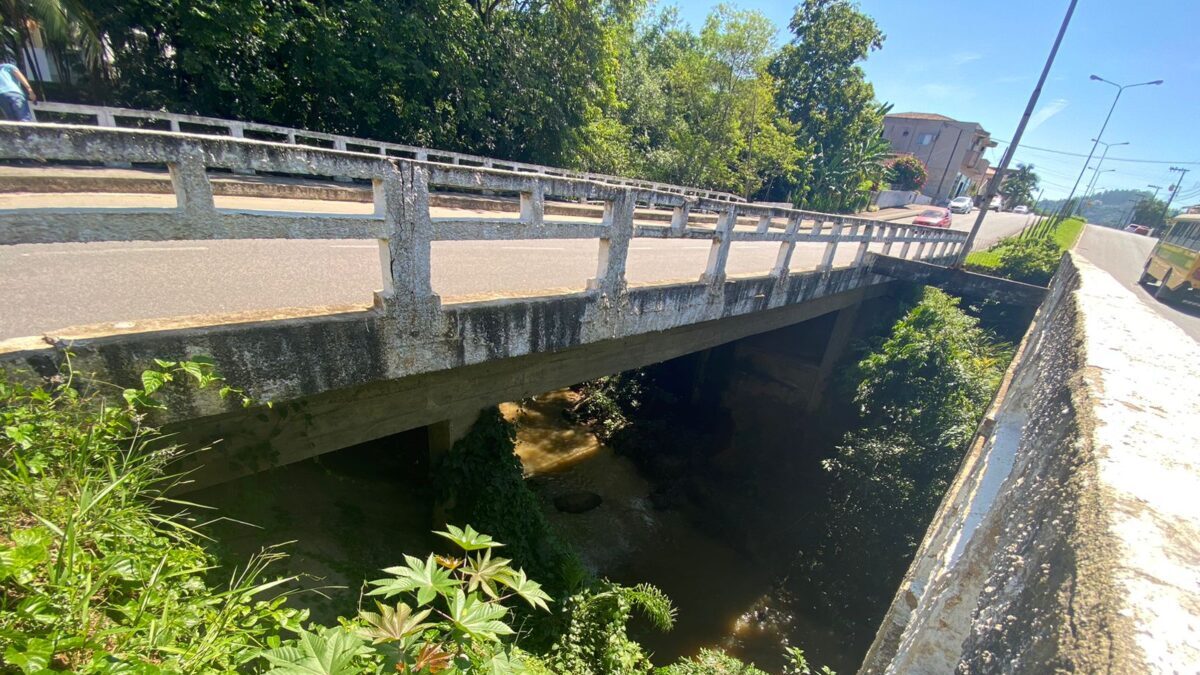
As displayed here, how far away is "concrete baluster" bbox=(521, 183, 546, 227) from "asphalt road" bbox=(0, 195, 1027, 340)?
2.25 ft

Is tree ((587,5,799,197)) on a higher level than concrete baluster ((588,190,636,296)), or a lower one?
higher

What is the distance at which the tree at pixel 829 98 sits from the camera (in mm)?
28828

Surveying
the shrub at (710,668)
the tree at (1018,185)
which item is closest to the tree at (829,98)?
the shrub at (710,668)

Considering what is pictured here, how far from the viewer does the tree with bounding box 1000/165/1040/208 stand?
64.5 m

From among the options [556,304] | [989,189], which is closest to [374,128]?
[556,304]

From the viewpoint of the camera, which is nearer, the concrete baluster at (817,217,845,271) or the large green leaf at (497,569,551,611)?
the large green leaf at (497,569,551,611)

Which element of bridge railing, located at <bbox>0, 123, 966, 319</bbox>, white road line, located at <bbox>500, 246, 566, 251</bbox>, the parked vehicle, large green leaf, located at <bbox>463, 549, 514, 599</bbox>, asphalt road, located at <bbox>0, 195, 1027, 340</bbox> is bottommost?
large green leaf, located at <bbox>463, 549, 514, 599</bbox>

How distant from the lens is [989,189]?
12727 millimetres

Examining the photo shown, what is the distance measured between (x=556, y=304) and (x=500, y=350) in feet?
2.24

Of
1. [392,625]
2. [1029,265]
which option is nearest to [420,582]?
[392,625]

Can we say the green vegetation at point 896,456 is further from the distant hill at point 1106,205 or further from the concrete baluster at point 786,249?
the distant hill at point 1106,205

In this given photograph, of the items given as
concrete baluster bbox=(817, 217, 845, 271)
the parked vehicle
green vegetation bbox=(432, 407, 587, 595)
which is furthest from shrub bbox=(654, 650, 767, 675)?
the parked vehicle

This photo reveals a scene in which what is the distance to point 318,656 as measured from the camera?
61.0 inches

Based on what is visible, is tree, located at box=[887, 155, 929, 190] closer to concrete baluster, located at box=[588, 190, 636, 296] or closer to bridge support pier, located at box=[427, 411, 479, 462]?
concrete baluster, located at box=[588, 190, 636, 296]
